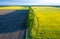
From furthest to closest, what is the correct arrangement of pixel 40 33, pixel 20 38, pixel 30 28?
pixel 30 28 < pixel 40 33 < pixel 20 38

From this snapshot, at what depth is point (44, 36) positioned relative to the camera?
12.5 m

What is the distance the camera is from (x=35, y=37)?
40.0 ft

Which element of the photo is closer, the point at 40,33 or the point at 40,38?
the point at 40,38

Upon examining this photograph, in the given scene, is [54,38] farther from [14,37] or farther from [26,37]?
[14,37]

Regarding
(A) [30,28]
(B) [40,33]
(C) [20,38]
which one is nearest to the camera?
(C) [20,38]

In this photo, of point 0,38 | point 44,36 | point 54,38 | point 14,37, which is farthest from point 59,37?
point 0,38

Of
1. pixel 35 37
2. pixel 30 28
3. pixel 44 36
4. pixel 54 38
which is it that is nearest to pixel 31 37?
pixel 35 37

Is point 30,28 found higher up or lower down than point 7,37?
higher up

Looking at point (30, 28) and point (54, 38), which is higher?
point (30, 28)

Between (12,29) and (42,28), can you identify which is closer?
(12,29)

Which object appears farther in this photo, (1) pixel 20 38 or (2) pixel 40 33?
(2) pixel 40 33

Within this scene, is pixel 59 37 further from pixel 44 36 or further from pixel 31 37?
pixel 31 37

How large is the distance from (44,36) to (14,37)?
2830 mm

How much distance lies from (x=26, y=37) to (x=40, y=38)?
1278 mm
